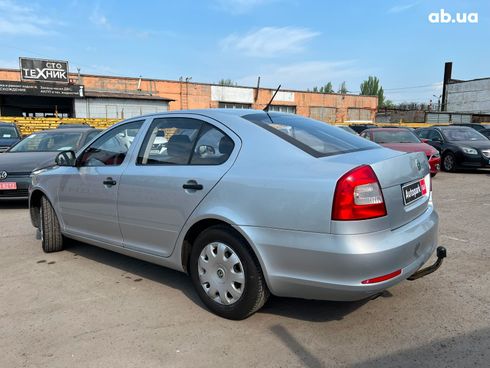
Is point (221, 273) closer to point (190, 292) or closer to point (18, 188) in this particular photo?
point (190, 292)

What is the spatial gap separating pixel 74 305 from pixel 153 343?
40.8 inches

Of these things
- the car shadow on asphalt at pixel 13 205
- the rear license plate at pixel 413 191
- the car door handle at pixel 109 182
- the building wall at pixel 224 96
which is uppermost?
the building wall at pixel 224 96

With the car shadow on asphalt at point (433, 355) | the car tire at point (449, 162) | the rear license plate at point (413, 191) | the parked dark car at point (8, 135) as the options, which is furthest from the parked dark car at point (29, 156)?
the car tire at point (449, 162)

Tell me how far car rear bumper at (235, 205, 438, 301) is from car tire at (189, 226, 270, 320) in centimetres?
12

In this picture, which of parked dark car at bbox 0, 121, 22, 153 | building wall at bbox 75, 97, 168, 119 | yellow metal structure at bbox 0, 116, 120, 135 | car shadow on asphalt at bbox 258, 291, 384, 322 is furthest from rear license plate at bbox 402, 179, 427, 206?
building wall at bbox 75, 97, 168, 119

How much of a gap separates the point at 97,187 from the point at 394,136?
9607 millimetres

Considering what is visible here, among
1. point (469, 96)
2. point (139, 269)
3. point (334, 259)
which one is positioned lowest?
point (139, 269)

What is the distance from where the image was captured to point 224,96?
43375 millimetres

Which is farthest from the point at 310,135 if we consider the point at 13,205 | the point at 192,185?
the point at 13,205

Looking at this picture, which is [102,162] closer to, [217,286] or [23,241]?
[217,286]

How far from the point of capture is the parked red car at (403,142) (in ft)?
36.1

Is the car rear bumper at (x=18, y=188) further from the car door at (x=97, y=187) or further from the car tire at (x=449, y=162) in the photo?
the car tire at (x=449, y=162)

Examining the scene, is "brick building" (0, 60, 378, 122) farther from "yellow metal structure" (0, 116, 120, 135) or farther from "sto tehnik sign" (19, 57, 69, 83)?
"yellow metal structure" (0, 116, 120, 135)

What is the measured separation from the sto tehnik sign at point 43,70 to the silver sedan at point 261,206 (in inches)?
1337
